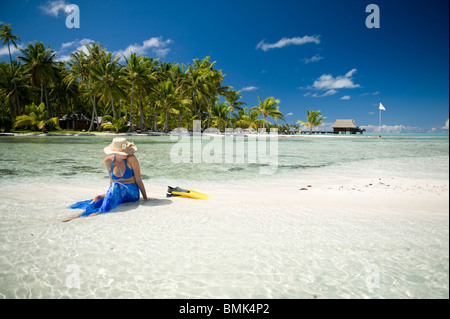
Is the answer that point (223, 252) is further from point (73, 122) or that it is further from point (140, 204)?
point (73, 122)

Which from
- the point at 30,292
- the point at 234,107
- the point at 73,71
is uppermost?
the point at 73,71

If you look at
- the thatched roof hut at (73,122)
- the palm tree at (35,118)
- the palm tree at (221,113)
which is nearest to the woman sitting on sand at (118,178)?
the palm tree at (35,118)

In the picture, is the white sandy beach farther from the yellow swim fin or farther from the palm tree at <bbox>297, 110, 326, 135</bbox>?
the palm tree at <bbox>297, 110, 326, 135</bbox>

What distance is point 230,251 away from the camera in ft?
8.23

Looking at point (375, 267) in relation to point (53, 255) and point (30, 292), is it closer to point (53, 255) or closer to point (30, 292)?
point (30, 292)

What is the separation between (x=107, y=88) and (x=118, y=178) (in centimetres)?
3071

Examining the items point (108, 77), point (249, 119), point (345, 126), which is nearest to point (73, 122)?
point (108, 77)

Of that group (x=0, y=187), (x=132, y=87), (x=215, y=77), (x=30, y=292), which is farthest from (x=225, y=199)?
(x=215, y=77)

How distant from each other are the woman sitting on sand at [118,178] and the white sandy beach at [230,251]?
0.19 metres

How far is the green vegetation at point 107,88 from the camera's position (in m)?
30.7

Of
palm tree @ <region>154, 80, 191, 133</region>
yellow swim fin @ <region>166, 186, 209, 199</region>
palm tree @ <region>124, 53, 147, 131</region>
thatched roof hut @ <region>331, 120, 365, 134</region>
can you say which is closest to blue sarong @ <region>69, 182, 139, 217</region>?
yellow swim fin @ <region>166, 186, 209, 199</region>

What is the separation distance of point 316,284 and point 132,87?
34.4m

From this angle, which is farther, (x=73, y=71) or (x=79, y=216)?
(x=73, y=71)

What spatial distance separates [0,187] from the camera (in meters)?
5.70
